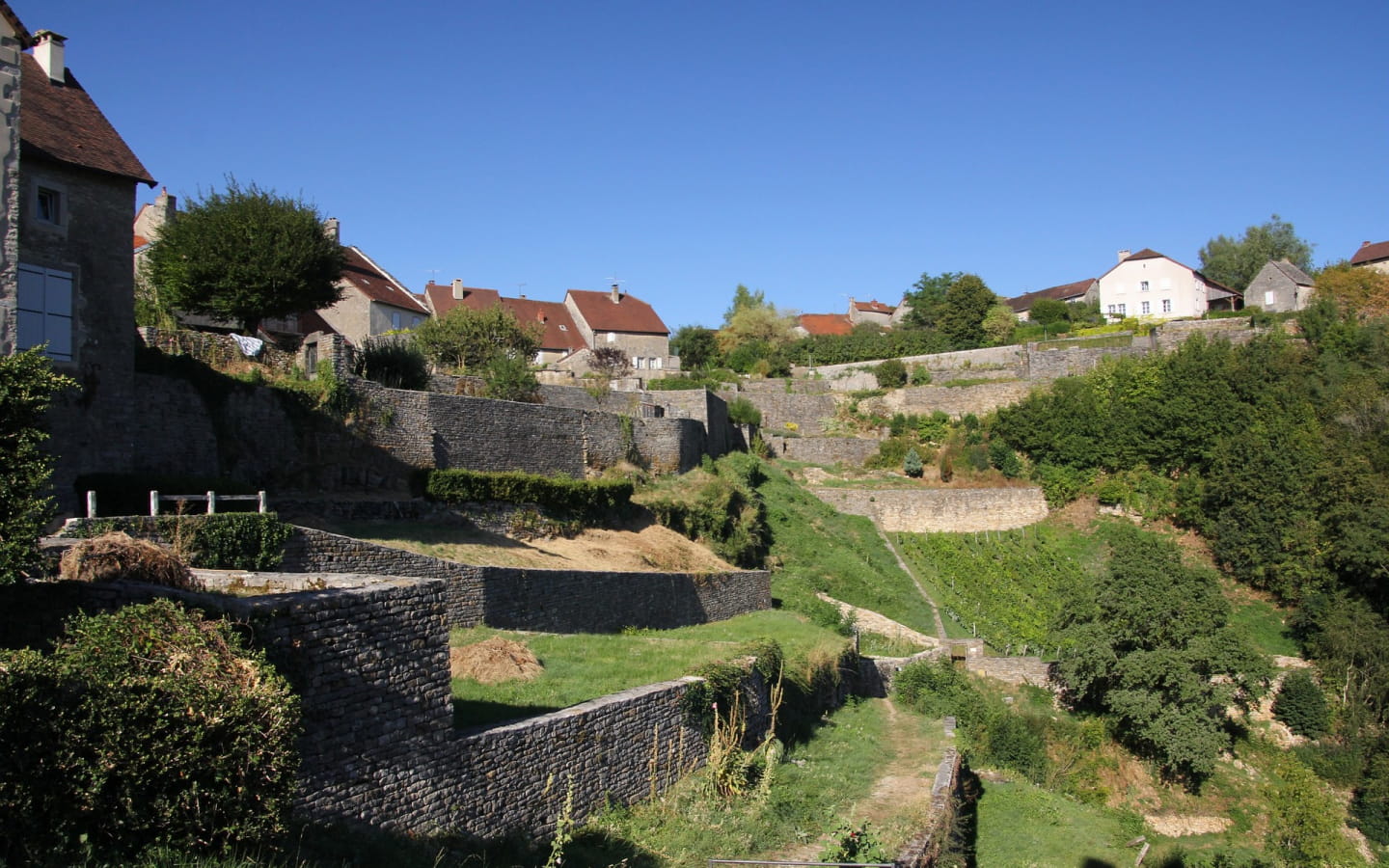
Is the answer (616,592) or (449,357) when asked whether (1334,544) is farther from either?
(449,357)

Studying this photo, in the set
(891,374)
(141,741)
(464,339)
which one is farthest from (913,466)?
(141,741)

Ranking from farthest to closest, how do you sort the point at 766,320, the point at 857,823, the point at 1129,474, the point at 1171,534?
the point at 766,320 < the point at 1129,474 < the point at 1171,534 < the point at 857,823

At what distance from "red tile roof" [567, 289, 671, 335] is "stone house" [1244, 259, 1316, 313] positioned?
3110 centimetres

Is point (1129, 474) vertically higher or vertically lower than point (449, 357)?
lower

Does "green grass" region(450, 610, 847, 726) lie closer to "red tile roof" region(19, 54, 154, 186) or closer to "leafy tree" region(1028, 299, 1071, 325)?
"red tile roof" region(19, 54, 154, 186)

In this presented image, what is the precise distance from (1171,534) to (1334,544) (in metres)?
5.38

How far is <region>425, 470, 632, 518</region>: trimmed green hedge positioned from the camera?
18.5 metres

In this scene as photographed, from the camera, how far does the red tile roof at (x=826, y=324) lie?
6988 centimetres

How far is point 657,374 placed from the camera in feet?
143

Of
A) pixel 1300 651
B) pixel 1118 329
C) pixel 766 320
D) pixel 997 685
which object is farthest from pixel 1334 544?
pixel 766 320

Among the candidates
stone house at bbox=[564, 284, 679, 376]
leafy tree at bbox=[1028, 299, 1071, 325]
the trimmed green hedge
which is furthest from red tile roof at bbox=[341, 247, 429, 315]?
leafy tree at bbox=[1028, 299, 1071, 325]

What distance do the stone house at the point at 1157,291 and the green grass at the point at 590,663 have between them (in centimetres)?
4190

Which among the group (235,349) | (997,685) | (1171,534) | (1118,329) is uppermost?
(1118,329)

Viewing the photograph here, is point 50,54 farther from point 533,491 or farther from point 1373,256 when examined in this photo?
point 1373,256
